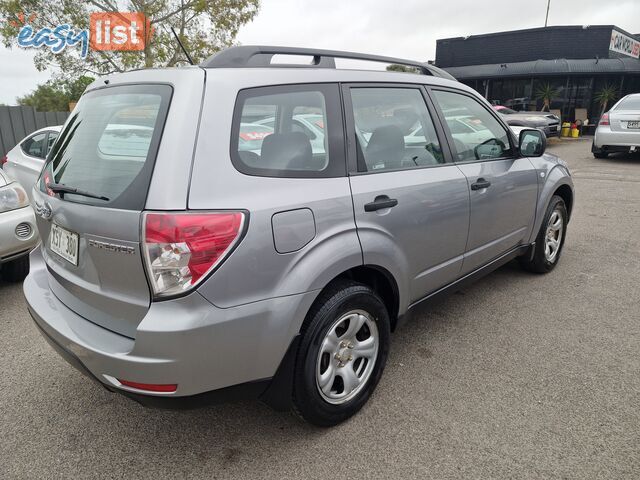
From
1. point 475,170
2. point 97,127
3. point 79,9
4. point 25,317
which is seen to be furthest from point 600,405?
point 79,9

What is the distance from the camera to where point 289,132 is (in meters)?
2.14

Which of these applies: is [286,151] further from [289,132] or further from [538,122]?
[538,122]

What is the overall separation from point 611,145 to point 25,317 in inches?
496

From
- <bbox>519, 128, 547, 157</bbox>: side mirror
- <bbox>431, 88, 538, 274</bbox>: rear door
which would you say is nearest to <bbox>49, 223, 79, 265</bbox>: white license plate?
<bbox>431, 88, 538, 274</bbox>: rear door

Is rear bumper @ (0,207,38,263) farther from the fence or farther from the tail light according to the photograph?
the fence

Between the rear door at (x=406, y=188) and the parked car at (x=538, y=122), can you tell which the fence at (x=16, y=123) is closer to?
the rear door at (x=406, y=188)

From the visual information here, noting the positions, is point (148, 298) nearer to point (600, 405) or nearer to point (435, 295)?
point (435, 295)

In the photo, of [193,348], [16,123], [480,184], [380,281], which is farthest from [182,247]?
[16,123]

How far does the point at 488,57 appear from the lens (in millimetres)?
24938

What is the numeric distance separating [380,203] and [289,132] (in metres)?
0.57

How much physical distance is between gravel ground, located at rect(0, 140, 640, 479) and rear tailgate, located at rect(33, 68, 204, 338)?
70 centimetres

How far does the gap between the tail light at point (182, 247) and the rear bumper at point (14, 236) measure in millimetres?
2900

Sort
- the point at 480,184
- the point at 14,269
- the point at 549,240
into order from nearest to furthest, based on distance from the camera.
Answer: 1. the point at 480,184
2. the point at 549,240
3. the point at 14,269

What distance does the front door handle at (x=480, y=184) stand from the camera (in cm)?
295
